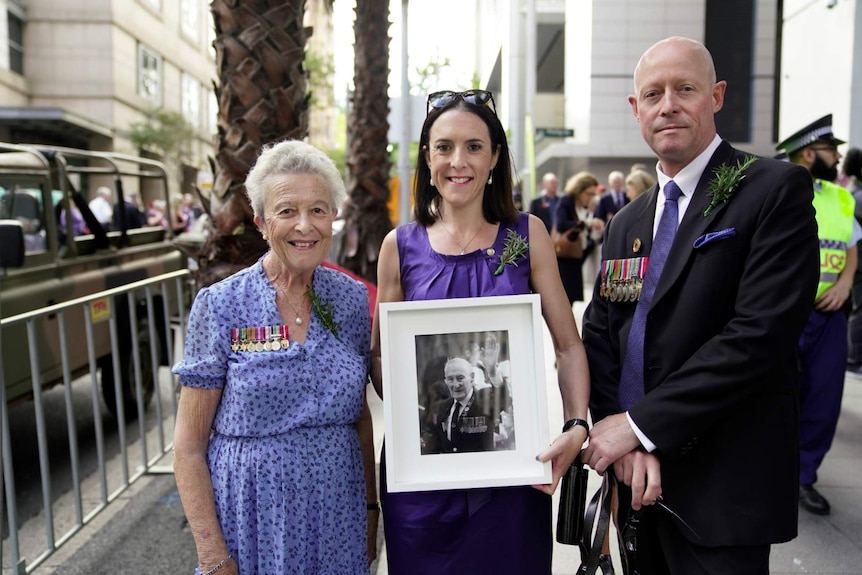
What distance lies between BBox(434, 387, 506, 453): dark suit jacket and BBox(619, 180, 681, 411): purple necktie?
410 millimetres

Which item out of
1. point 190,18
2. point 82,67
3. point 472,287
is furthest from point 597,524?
point 190,18

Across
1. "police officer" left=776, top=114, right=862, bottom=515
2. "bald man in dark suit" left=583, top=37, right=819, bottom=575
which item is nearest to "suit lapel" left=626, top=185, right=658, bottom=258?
"bald man in dark suit" left=583, top=37, right=819, bottom=575

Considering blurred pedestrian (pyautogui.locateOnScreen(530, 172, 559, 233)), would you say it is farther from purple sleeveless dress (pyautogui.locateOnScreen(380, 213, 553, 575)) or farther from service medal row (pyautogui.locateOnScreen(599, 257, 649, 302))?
purple sleeveless dress (pyautogui.locateOnScreen(380, 213, 553, 575))

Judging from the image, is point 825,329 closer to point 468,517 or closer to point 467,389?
point 468,517

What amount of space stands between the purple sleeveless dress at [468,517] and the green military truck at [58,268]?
2.64 meters

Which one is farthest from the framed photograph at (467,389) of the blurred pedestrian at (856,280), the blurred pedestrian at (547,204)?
the blurred pedestrian at (547,204)

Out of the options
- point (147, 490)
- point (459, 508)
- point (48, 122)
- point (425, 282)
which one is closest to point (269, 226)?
point (425, 282)

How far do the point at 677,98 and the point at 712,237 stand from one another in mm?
410

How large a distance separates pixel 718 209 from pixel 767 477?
0.73 metres

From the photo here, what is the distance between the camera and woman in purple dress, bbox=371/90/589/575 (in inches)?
86.3

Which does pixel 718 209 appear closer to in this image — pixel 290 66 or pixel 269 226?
pixel 269 226

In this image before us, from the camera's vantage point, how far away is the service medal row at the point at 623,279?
2.16 m

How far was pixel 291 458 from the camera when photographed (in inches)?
81.7

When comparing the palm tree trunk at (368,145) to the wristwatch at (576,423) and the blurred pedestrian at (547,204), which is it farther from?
the wristwatch at (576,423)
